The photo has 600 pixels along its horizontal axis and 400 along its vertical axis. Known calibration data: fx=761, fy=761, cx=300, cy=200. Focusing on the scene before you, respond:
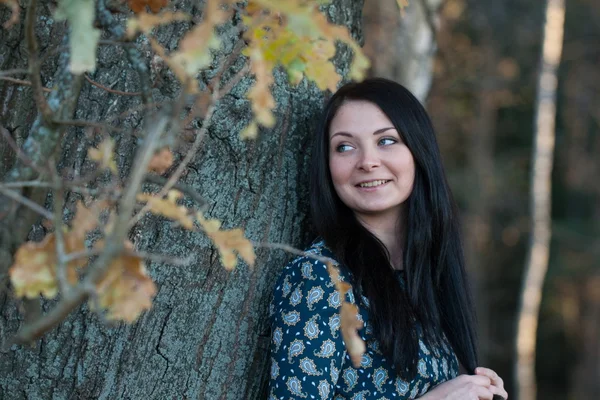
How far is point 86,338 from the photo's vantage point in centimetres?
186

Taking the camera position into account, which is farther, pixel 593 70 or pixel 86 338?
pixel 593 70

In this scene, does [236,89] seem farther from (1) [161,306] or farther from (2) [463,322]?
(2) [463,322]

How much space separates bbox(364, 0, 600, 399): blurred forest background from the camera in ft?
35.3

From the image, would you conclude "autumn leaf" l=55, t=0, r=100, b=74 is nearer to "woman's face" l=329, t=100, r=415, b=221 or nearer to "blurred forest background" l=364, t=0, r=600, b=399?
"woman's face" l=329, t=100, r=415, b=221

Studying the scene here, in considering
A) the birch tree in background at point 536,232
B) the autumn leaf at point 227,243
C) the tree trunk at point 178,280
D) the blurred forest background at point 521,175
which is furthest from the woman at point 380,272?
the blurred forest background at point 521,175

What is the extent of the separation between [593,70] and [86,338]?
1055cm

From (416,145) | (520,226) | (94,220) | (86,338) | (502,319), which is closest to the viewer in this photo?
(94,220)

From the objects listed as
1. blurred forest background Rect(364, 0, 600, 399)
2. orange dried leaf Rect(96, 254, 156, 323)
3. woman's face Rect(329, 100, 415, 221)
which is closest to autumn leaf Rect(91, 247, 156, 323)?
orange dried leaf Rect(96, 254, 156, 323)

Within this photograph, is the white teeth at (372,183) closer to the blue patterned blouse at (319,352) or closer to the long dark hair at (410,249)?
the long dark hair at (410,249)

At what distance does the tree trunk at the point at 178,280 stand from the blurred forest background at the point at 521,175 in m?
7.84

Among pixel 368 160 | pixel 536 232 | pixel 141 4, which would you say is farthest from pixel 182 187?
pixel 536 232

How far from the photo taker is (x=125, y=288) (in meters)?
1.06

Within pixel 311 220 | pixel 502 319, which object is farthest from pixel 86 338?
pixel 502 319

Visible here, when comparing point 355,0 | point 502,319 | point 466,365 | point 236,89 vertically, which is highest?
point 355,0
